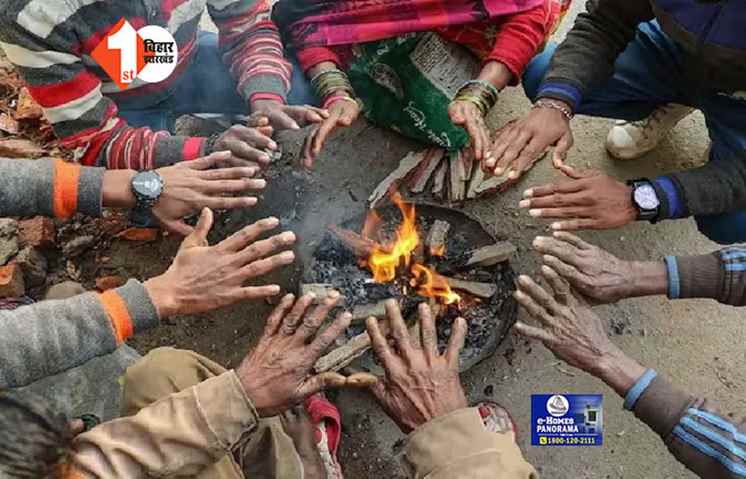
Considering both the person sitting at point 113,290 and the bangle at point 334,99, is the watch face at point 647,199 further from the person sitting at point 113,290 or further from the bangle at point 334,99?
the person sitting at point 113,290

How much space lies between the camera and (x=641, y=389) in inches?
102

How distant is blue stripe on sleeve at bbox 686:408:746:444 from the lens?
7.81 ft

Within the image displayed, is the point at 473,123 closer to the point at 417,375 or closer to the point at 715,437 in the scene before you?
the point at 417,375

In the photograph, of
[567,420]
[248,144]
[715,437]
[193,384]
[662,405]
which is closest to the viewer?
[715,437]

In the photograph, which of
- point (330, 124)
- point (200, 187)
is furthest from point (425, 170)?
point (200, 187)

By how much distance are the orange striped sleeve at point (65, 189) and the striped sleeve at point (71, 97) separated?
30 cm

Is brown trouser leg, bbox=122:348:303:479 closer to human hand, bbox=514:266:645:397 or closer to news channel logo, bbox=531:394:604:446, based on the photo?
human hand, bbox=514:266:645:397

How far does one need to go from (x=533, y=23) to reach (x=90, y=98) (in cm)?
235

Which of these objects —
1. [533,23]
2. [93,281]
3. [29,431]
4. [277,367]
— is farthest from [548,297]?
[93,281]

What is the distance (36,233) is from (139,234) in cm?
59

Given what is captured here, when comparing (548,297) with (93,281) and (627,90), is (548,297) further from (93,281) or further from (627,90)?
(93,281)

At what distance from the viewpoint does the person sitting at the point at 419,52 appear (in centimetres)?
357

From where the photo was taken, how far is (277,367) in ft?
8.36

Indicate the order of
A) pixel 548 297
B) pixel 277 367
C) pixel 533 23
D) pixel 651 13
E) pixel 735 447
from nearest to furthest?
pixel 735 447
pixel 277 367
pixel 548 297
pixel 651 13
pixel 533 23
